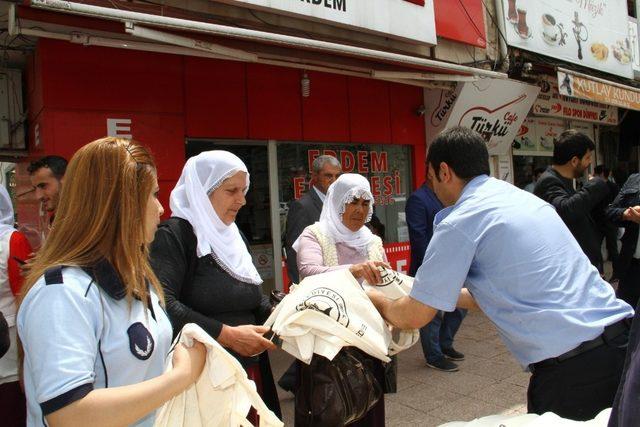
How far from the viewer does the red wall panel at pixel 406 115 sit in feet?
23.9

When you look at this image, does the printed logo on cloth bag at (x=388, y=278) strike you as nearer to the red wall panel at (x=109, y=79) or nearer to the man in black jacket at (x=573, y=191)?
the man in black jacket at (x=573, y=191)

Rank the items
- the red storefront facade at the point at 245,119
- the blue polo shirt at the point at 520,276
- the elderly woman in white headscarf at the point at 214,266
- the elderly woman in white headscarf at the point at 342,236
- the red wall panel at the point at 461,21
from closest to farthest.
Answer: the blue polo shirt at the point at 520,276, the elderly woman in white headscarf at the point at 214,266, the elderly woman in white headscarf at the point at 342,236, the red storefront facade at the point at 245,119, the red wall panel at the point at 461,21

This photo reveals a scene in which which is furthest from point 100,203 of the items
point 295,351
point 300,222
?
point 300,222

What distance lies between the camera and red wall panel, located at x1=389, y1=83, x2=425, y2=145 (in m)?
7.29

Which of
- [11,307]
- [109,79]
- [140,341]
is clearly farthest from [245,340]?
[109,79]

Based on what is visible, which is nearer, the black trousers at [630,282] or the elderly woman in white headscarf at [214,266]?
the elderly woman in white headscarf at [214,266]

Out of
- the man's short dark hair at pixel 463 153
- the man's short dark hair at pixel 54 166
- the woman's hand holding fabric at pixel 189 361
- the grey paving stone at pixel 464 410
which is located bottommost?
the grey paving stone at pixel 464 410

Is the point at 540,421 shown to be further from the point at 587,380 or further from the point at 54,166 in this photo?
the point at 54,166

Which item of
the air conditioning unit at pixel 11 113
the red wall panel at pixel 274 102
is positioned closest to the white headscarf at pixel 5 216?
the red wall panel at pixel 274 102

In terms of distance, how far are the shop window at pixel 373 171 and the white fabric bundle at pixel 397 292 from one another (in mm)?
3949

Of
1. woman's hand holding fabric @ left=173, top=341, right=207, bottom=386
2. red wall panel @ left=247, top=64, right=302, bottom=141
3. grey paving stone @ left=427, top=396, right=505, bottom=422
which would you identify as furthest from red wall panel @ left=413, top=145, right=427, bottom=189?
woman's hand holding fabric @ left=173, top=341, right=207, bottom=386

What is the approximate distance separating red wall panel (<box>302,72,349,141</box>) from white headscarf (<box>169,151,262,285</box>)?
13.1 feet

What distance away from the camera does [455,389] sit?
4195mm

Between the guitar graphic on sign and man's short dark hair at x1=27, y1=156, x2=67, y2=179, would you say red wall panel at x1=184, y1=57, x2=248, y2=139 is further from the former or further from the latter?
the guitar graphic on sign
